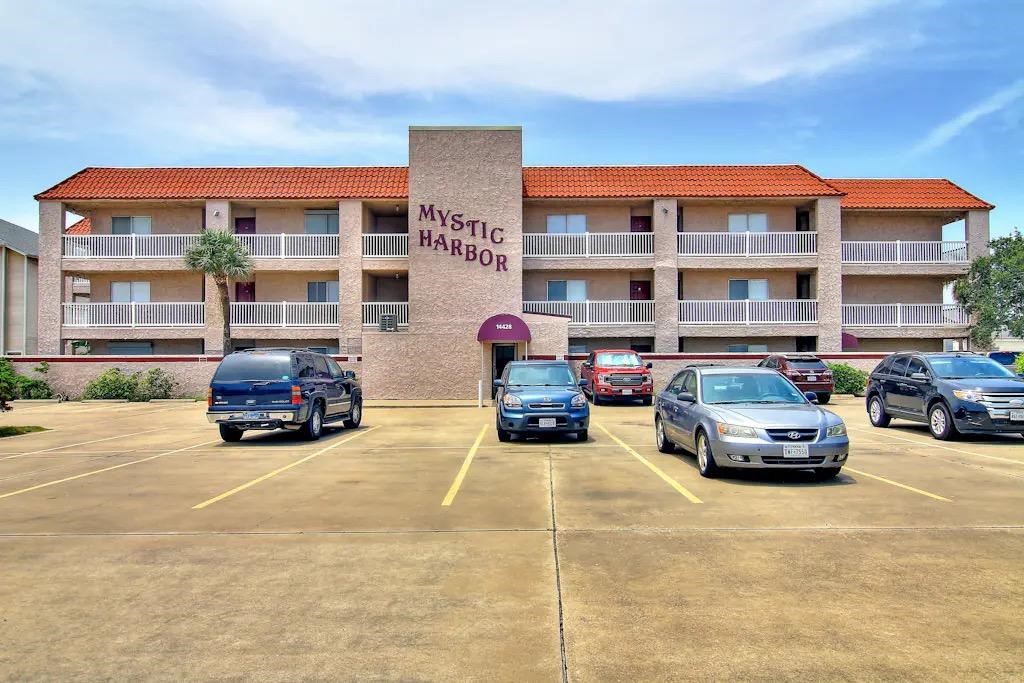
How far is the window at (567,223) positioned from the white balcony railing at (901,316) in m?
12.8

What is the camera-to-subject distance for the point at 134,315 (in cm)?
3328

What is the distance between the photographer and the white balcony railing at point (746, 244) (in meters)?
33.7

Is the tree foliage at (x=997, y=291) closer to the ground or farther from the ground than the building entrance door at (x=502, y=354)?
farther from the ground

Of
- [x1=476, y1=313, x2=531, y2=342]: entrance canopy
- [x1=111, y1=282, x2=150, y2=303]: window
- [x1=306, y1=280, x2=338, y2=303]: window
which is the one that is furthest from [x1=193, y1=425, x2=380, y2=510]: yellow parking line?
[x1=111, y1=282, x2=150, y2=303]: window

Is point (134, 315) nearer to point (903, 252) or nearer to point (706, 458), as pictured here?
point (706, 458)

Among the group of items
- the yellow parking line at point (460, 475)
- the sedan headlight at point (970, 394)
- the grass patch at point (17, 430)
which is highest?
the sedan headlight at point (970, 394)

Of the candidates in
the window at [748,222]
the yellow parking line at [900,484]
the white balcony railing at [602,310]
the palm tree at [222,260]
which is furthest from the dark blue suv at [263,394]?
the window at [748,222]

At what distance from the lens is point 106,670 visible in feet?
13.5

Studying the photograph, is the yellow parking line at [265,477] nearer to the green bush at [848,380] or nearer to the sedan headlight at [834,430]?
the sedan headlight at [834,430]

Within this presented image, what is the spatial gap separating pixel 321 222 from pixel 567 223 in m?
11.6

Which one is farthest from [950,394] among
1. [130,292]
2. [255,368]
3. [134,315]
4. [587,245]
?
[130,292]

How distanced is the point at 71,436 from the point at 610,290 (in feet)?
77.7

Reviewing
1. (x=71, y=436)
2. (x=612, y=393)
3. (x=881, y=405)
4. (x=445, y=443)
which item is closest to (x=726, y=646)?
(x=445, y=443)

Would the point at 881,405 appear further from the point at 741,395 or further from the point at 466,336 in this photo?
the point at 466,336
